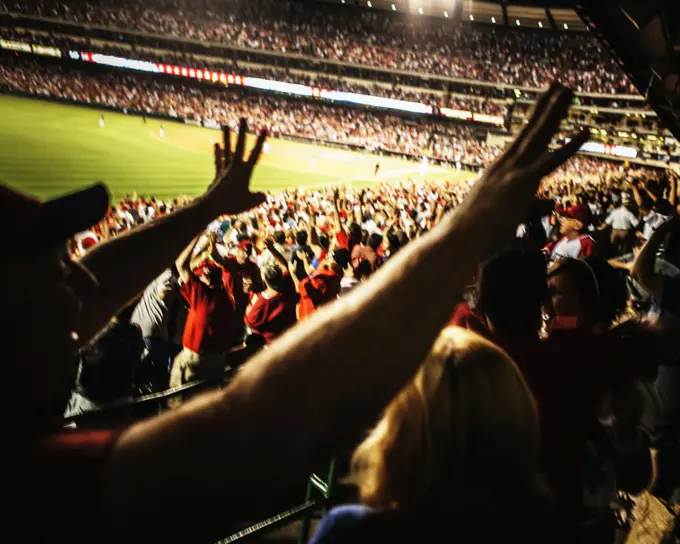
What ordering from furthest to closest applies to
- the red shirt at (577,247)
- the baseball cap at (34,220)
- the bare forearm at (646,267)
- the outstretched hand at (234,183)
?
1. the red shirt at (577,247)
2. the bare forearm at (646,267)
3. the outstretched hand at (234,183)
4. the baseball cap at (34,220)

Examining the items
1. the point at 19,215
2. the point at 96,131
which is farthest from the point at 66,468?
the point at 96,131

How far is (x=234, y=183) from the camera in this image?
4.95 feet

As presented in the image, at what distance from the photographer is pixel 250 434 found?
0.54m

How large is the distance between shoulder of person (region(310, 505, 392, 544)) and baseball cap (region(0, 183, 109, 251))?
74 centimetres

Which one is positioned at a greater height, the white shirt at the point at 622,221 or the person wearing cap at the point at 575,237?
the person wearing cap at the point at 575,237

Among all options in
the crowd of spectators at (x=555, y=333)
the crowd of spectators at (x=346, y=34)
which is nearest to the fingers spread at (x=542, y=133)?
the crowd of spectators at (x=555, y=333)

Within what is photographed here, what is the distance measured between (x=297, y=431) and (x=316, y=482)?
2994mm

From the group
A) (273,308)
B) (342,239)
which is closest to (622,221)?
(342,239)

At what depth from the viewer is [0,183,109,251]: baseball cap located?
0.68 metres

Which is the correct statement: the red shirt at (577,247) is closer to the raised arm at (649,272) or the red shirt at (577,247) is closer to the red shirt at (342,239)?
the raised arm at (649,272)

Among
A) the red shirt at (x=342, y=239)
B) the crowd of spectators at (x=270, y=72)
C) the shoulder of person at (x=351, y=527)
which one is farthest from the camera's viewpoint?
the crowd of spectators at (x=270, y=72)

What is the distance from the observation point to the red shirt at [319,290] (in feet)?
16.4

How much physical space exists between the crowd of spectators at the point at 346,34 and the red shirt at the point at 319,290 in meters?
46.2

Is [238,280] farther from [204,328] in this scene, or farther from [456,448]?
[456,448]
